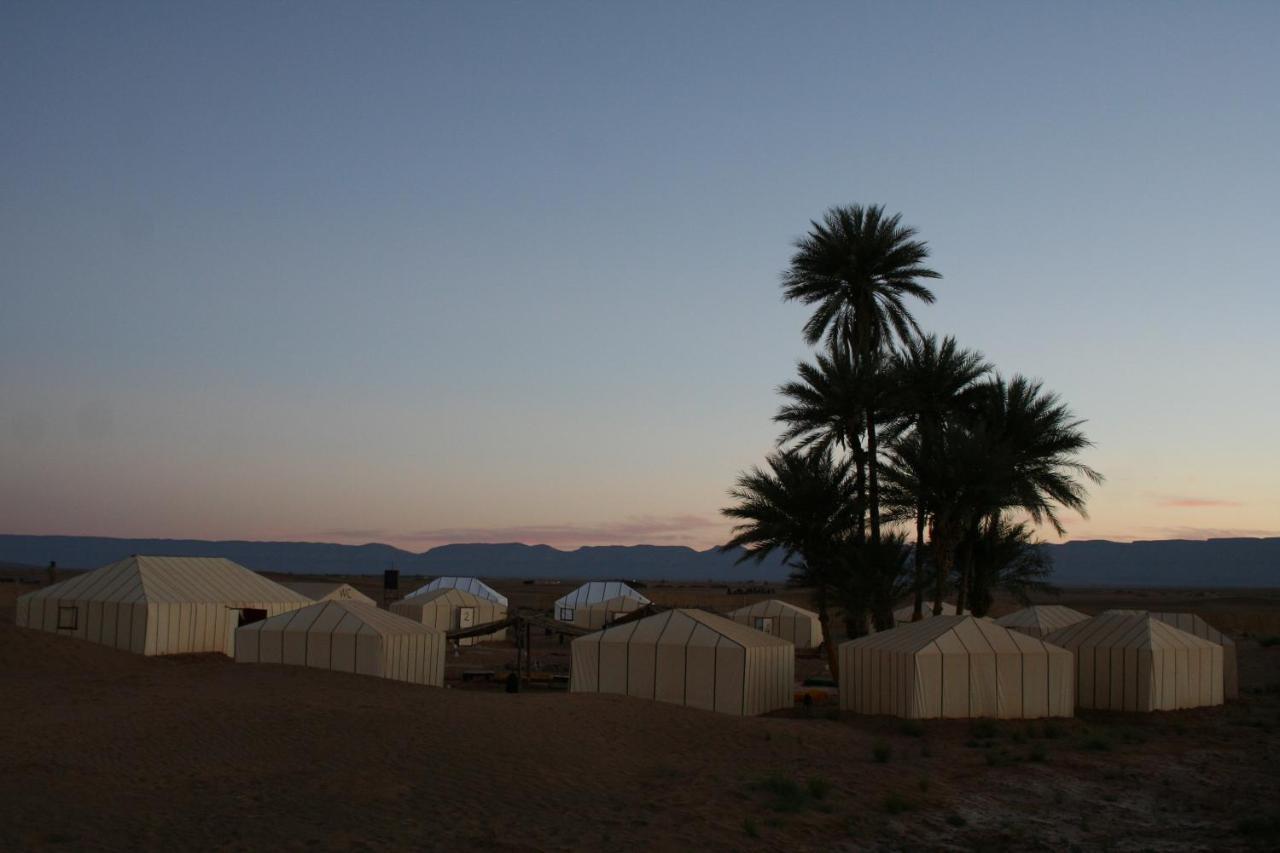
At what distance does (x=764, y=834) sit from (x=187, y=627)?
30.6m

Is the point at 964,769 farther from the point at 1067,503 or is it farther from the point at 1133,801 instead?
the point at 1067,503

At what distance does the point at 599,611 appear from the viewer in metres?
73.1

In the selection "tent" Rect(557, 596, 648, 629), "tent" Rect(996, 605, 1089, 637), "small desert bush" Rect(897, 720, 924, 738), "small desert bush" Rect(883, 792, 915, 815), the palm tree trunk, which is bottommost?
"tent" Rect(557, 596, 648, 629)

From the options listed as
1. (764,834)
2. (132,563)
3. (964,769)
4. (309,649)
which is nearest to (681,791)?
(764,834)

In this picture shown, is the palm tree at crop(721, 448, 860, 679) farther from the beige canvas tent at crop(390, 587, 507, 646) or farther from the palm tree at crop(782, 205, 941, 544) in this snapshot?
the beige canvas tent at crop(390, 587, 507, 646)

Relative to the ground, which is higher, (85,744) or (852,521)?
(852,521)

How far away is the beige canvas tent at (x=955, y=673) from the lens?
29.8 m

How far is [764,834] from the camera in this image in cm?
1723

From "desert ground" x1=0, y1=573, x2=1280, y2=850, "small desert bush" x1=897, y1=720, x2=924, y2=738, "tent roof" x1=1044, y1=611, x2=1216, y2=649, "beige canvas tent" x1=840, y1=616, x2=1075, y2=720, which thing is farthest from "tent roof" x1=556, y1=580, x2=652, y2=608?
"small desert bush" x1=897, y1=720, x2=924, y2=738

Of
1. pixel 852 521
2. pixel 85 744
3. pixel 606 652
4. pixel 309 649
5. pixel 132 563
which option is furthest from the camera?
pixel 132 563

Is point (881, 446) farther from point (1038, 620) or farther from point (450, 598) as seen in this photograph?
point (450, 598)

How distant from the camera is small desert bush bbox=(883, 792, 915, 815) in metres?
19.1

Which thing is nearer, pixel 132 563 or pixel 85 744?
pixel 85 744

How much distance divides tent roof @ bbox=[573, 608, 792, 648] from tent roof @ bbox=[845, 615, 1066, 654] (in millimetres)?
3258
